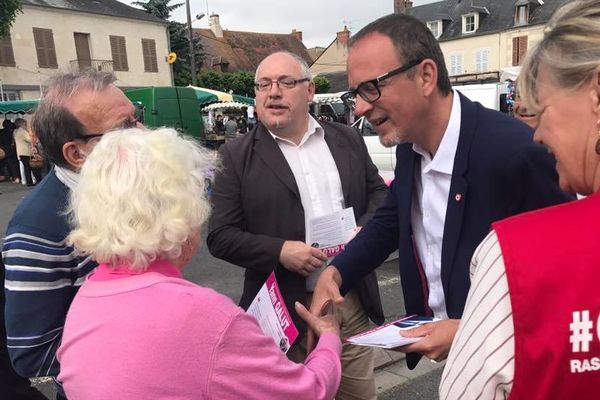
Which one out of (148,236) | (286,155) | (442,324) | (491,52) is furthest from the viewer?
(491,52)

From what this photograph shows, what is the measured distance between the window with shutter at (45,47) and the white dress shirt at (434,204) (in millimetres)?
29869

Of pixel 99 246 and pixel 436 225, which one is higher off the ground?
pixel 99 246

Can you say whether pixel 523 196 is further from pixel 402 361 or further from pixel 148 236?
pixel 402 361

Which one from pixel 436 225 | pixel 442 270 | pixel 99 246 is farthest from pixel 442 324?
pixel 99 246

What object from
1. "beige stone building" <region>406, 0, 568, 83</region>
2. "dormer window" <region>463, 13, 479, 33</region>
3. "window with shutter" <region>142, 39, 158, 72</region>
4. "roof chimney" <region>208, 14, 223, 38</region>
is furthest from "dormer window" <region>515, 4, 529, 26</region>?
"roof chimney" <region>208, 14, 223, 38</region>

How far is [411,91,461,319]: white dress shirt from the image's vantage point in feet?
5.89

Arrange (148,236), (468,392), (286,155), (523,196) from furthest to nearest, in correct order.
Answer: (286,155)
(523,196)
(148,236)
(468,392)

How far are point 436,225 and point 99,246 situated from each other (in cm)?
119

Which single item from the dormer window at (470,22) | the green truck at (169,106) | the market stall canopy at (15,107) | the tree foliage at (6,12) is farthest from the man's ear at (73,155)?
the dormer window at (470,22)

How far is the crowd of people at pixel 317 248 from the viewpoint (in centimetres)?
88

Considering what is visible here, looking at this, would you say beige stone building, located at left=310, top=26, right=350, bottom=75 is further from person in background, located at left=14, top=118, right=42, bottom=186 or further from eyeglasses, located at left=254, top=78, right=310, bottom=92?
eyeglasses, located at left=254, top=78, right=310, bottom=92

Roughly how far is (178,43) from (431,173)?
127 feet

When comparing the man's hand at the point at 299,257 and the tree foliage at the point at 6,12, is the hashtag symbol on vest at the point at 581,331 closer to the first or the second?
the man's hand at the point at 299,257

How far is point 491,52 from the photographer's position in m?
36.5
